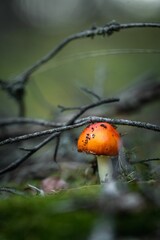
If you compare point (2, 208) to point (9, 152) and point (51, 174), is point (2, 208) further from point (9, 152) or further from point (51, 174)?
point (9, 152)

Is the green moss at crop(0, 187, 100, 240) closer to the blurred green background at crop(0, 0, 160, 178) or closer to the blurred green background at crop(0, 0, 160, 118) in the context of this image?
the blurred green background at crop(0, 0, 160, 178)

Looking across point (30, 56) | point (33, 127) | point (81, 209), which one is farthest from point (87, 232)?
Result: point (30, 56)

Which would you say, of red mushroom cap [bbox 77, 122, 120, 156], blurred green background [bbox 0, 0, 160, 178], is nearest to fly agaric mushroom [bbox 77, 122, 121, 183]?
red mushroom cap [bbox 77, 122, 120, 156]

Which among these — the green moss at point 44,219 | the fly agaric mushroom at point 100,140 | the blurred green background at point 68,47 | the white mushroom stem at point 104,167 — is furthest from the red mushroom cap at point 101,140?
the blurred green background at point 68,47

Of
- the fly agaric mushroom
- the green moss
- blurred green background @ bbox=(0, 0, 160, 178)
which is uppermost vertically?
blurred green background @ bbox=(0, 0, 160, 178)

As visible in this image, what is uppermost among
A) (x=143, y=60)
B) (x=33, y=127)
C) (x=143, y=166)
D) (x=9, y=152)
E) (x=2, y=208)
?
(x=143, y=60)

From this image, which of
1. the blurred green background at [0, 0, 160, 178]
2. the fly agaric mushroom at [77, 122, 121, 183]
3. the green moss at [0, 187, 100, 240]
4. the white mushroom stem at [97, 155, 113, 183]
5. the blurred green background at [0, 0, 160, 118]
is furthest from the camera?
the blurred green background at [0, 0, 160, 118]

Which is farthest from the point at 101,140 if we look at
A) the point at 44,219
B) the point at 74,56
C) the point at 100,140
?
the point at 74,56

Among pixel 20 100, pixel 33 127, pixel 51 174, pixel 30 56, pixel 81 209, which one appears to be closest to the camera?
pixel 81 209
